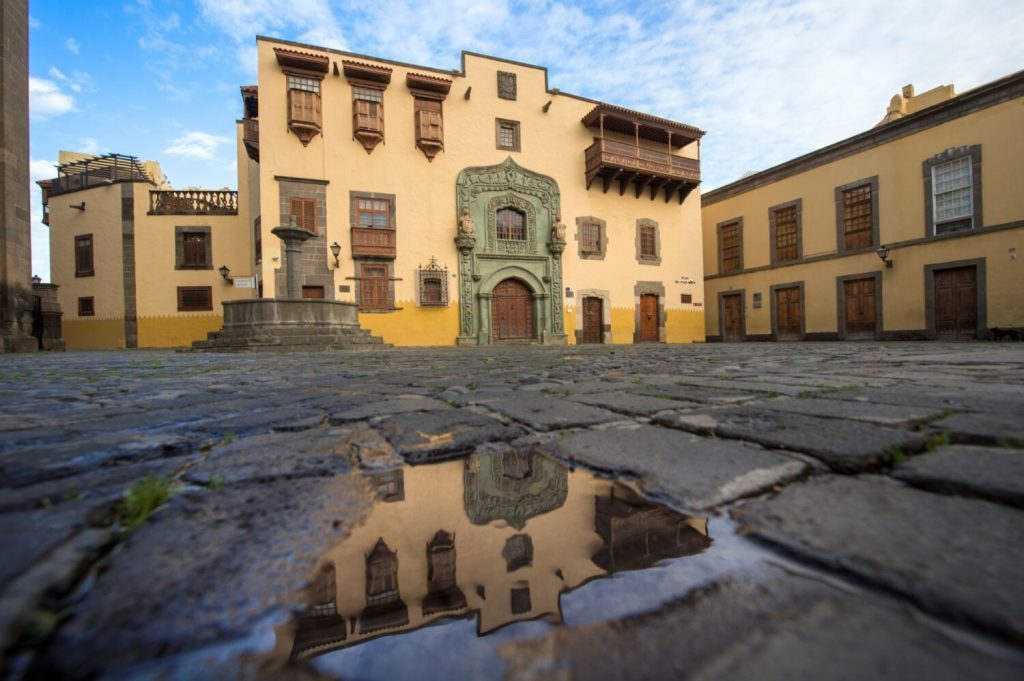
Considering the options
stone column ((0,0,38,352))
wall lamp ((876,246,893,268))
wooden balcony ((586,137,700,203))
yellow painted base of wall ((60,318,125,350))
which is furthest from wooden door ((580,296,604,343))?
yellow painted base of wall ((60,318,125,350))

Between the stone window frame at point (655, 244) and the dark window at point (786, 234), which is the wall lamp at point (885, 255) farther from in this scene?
the stone window frame at point (655, 244)

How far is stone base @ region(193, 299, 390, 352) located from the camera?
9.62m

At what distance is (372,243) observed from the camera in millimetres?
15000

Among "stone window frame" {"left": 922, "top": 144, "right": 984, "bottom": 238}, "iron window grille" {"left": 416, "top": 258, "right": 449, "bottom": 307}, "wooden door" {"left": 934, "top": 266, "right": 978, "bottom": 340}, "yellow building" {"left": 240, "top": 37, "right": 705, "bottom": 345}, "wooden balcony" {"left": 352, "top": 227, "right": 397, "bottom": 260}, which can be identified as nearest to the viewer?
"stone window frame" {"left": 922, "top": 144, "right": 984, "bottom": 238}

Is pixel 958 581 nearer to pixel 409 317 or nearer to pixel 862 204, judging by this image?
pixel 409 317

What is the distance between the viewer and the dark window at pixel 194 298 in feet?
58.0

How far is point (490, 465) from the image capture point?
1.23m

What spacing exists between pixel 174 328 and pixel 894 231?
85.1 feet

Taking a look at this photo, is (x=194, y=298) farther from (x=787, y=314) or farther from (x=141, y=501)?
(x=787, y=314)

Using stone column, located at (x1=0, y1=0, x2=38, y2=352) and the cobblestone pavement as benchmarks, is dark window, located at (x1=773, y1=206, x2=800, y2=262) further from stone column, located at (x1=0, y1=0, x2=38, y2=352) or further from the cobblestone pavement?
stone column, located at (x1=0, y1=0, x2=38, y2=352)

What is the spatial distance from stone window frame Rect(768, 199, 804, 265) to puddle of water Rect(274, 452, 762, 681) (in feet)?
65.5

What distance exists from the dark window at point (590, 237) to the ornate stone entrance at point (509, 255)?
113 cm

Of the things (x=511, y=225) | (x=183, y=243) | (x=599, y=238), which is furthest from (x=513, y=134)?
(x=183, y=243)

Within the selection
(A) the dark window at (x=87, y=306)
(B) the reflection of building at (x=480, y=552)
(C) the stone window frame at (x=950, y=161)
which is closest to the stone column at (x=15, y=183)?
(A) the dark window at (x=87, y=306)
